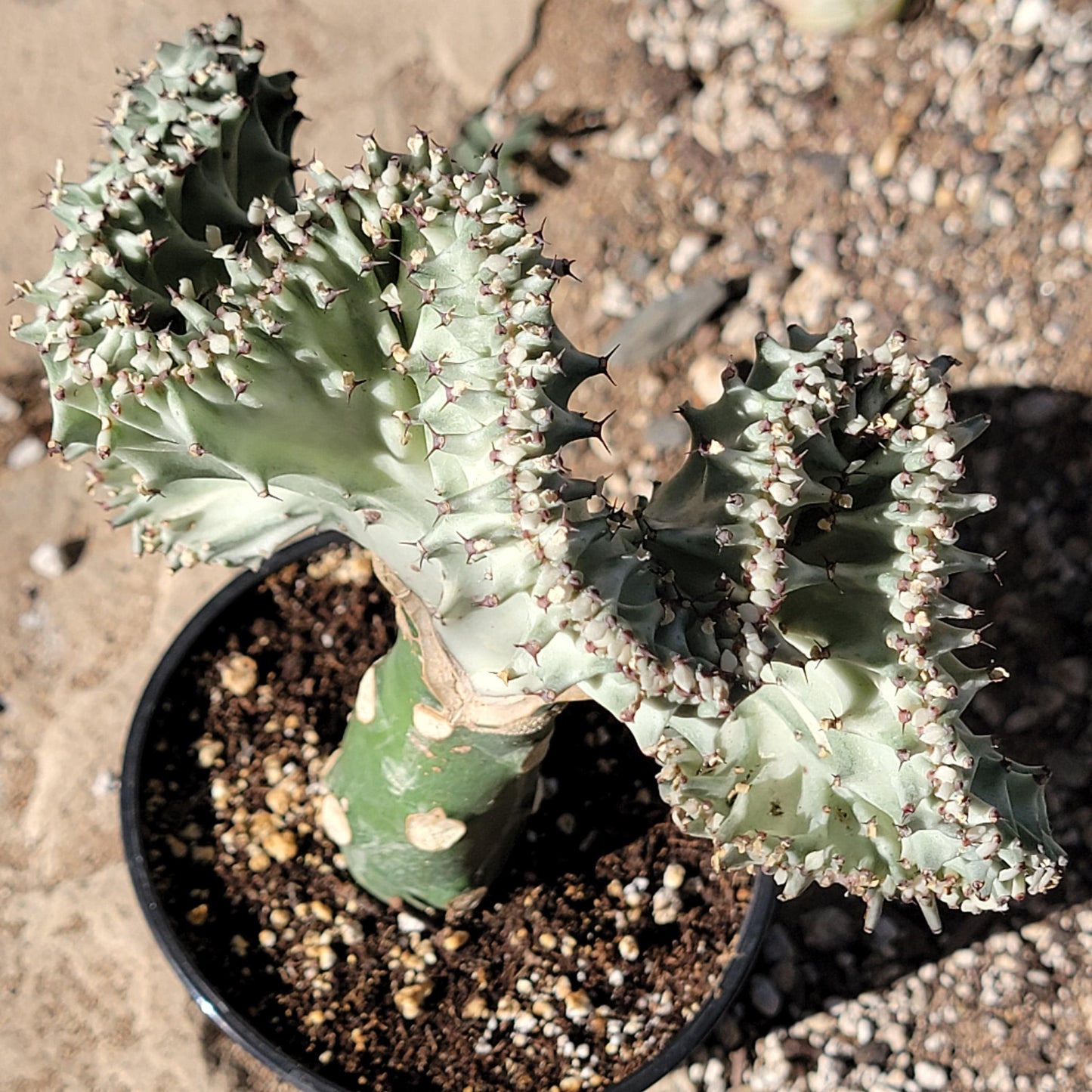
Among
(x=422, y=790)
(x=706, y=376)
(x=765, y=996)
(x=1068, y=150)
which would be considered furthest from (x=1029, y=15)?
(x=422, y=790)

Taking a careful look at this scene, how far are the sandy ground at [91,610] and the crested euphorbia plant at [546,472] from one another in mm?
1552

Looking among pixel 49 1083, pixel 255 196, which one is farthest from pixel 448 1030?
pixel 255 196

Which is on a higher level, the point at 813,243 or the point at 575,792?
the point at 813,243

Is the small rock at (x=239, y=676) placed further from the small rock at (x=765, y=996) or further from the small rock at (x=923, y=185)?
the small rock at (x=923, y=185)

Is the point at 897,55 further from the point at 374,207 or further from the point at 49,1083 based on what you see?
the point at 49,1083

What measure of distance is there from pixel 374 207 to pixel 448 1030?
1.58 meters

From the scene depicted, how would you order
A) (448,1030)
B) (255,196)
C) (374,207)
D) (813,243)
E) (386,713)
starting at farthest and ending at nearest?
1. (813,243)
2. (448,1030)
3. (386,713)
4. (255,196)
5. (374,207)

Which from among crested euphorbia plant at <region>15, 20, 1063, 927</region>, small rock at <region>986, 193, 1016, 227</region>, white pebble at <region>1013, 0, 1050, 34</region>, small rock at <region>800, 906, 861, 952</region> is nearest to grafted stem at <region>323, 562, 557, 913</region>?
crested euphorbia plant at <region>15, 20, 1063, 927</region>

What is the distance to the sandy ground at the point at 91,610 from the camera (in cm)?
262

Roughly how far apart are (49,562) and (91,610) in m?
0.17

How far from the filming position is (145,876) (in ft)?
7.45

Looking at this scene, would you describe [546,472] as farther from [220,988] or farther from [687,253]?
[687,253]

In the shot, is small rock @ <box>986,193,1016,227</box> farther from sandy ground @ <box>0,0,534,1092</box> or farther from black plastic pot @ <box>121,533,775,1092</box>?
black plastic pot @ <box>121,533,775,1092</box>

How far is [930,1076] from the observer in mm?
2604
